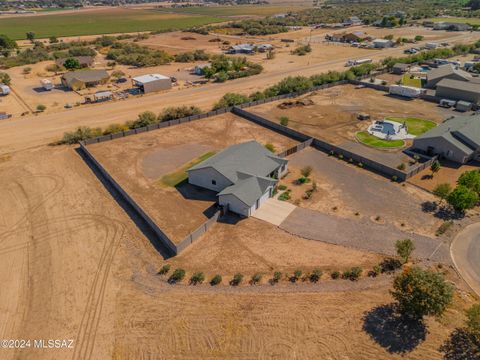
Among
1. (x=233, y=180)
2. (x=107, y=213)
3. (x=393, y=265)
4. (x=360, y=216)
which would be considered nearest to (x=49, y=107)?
(x=107, y=213)

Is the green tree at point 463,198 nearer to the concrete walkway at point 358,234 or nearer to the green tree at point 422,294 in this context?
the concrete walkway at point 358,234

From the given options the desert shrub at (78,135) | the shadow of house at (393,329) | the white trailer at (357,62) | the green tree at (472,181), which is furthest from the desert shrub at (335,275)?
the white trailer at (357,62)

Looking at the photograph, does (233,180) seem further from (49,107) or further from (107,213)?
(49,107)

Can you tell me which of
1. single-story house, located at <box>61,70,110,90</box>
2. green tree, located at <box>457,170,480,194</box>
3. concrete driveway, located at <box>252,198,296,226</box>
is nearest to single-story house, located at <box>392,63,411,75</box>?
green tree, located at <box>457,170,480,194</box>

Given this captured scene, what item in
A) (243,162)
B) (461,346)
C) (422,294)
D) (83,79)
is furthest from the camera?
(83,79)

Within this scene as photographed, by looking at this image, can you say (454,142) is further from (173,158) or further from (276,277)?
(173,158)

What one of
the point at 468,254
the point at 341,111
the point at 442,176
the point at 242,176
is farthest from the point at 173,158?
the point at 468,254
